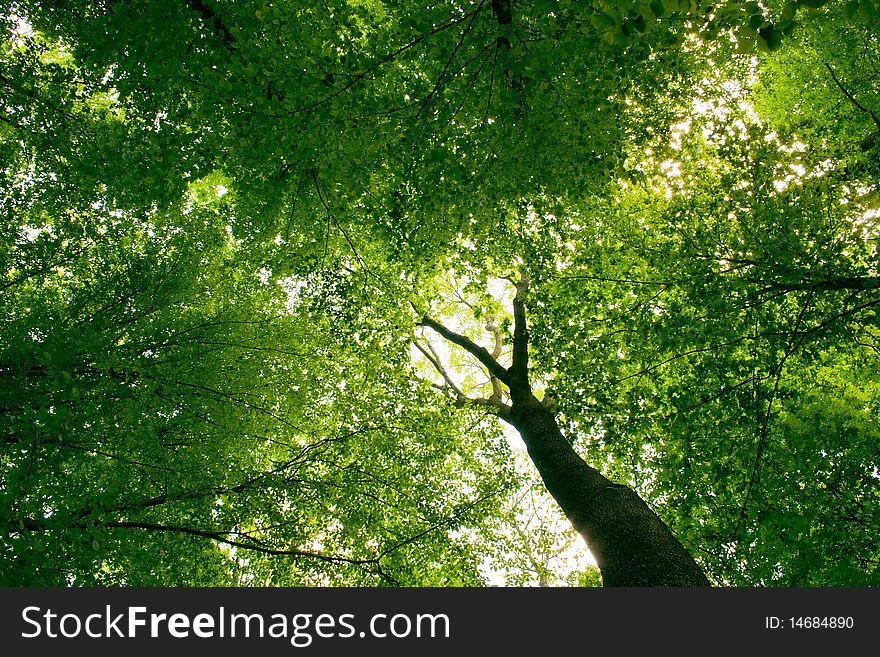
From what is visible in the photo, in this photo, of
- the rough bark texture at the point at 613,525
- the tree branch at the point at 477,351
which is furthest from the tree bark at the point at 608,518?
the tree branch at the point at 477,351

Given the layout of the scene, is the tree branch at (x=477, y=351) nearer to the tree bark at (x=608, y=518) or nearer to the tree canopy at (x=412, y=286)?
the tree canopy at (x=412, y=286)

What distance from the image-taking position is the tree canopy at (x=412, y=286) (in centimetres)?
470

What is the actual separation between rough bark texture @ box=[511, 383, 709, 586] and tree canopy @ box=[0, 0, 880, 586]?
0.17ft

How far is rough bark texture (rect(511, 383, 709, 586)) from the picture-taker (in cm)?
411

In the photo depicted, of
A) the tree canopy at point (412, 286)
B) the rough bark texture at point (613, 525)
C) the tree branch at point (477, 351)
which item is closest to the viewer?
the rough bark texture at point (613, 525)

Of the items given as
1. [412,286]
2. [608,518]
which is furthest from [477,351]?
[608,518]

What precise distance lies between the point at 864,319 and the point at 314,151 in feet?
20.8

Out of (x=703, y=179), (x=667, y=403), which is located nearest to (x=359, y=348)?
(x=667, y=403)

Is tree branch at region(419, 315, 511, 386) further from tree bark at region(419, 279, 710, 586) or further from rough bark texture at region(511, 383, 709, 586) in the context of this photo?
rough bark texture at region(511, 383, 709, 586)

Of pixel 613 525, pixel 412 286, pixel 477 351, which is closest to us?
pixel 613 525

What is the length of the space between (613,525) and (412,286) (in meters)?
5.44

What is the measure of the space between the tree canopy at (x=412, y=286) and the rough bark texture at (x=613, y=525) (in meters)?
0.05

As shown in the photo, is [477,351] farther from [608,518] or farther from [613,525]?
[613,525]

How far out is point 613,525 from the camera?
15.9 ft
